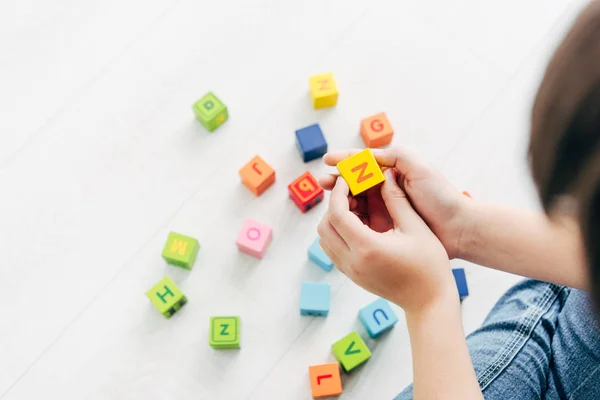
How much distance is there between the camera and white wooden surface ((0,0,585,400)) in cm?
109

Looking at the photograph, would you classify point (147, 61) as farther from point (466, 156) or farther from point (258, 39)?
point (466, 156)

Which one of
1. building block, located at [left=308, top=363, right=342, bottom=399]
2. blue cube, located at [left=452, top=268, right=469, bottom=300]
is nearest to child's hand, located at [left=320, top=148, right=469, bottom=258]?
blue cube, located at [left=452, top=268, right=469, bottom=300]

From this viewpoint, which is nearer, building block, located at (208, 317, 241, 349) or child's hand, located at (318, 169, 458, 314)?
child's hand, located at (318, 169, 458, 314)

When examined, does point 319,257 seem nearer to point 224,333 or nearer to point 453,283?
point 224,333

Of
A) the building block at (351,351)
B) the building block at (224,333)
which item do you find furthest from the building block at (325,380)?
the building block at (224,333)

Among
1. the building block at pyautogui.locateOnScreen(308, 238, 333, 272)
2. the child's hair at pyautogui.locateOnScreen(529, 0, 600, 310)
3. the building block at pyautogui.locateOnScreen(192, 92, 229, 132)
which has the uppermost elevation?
the building block at pyautogui.locateOnScreen(192, 92, 229, 132)

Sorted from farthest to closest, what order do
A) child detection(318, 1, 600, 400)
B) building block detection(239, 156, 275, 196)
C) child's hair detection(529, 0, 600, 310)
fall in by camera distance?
building block detection(239, 156, 275, 196) → child detection(318, 1, 600, 400) → child's hair detection(529, 0, 600, 310)

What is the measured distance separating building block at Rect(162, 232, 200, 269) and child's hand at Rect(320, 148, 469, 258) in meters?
0.35

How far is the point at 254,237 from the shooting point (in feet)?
3.67

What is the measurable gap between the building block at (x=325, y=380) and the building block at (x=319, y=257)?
0.18 metres

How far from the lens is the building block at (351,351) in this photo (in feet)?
3.46

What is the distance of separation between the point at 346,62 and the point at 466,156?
0.33m

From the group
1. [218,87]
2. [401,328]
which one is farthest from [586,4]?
[218,87]

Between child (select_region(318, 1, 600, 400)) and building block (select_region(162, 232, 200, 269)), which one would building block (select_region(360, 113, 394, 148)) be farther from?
building block (select_region(162, 232, 200, 269))
